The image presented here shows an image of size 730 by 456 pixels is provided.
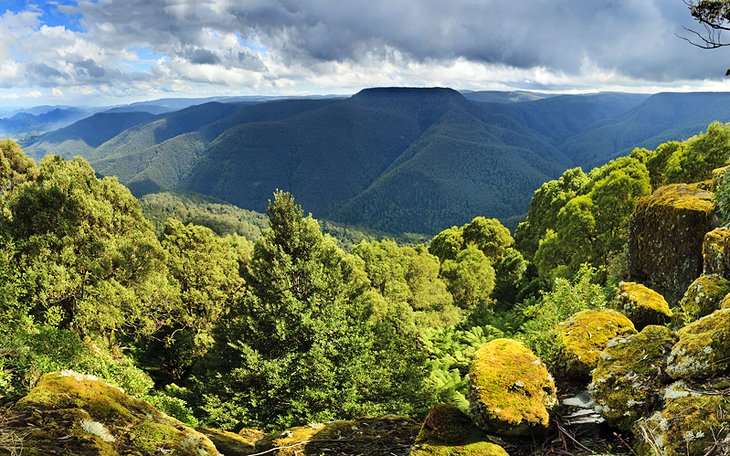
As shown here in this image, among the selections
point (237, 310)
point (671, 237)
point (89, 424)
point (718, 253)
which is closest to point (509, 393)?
point (89, 424)

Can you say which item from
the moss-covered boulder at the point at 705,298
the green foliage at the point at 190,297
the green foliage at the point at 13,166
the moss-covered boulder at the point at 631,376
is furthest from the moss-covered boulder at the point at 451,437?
the green foliage at the point at 13,166

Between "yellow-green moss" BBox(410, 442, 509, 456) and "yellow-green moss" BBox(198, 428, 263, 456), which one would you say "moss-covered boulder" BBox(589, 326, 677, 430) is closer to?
"yellow-green moss" BBox(410, 442, 509, 456)

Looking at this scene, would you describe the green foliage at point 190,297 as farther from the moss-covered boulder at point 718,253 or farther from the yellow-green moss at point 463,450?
the moss-covered boulder at point 718,253

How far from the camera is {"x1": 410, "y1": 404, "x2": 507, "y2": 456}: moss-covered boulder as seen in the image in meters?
5.00

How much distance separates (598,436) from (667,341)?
6.25 ft

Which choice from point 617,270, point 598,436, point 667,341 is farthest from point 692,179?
point 598,436

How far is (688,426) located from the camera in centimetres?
411

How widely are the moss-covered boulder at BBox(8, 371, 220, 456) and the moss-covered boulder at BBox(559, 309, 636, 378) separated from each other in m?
6.10

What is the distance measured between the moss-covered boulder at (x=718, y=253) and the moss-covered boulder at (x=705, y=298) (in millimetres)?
897

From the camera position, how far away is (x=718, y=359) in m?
4.91

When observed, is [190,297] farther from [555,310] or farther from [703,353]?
[703,353]

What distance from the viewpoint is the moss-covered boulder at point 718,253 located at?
8430mm

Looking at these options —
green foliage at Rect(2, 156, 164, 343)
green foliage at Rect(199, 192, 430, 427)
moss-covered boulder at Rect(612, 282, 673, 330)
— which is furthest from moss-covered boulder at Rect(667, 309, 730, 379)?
green foliage at Rect(2, 156, 164, 343)

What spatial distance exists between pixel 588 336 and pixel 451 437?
11.3 feet
